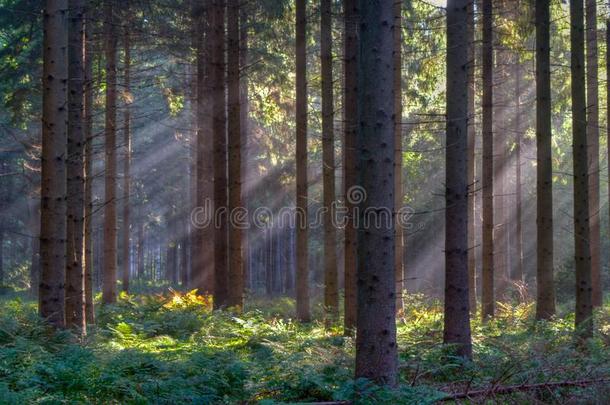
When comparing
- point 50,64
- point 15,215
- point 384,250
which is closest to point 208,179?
point 50,64

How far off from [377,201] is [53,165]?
5.40 m

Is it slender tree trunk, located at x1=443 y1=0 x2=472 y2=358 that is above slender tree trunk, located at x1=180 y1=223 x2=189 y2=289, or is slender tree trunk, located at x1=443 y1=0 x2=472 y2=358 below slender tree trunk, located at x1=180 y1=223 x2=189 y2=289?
above

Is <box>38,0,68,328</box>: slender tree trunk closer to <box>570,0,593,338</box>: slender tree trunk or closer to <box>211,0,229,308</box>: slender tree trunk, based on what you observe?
<box>211,0,229,308</box>: slender tree trunk

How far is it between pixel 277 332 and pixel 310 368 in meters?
6.37

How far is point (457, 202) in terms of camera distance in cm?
938

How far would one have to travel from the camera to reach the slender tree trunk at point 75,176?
457 inches

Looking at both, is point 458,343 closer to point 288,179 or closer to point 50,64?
point 50,64

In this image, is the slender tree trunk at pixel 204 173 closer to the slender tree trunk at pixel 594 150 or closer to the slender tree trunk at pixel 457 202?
the slender tree trunk at pixel 457 202

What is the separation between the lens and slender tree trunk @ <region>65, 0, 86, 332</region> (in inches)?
457

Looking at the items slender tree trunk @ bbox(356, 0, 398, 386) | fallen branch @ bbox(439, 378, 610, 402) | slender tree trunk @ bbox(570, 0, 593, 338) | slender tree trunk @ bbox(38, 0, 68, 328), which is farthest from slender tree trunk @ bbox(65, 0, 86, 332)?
slender tree trunk @ bbox(570, 0, 593, 338)

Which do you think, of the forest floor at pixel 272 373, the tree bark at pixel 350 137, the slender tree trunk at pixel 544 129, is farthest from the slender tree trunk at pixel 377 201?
the slender tree trunk at pixel 544 129

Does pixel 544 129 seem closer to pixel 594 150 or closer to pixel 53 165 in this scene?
pixel 594 150

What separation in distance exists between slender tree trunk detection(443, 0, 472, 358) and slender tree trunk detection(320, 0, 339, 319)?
252 inches

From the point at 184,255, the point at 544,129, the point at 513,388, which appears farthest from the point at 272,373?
the point at 184,255
